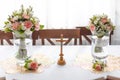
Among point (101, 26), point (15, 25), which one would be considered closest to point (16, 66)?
point (15, 25)

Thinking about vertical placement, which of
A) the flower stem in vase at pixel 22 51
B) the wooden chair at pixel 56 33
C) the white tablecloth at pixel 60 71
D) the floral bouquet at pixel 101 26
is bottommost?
the white tablecloth at pixel 60 71

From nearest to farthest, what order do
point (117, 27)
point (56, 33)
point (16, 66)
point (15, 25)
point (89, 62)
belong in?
point (15, 25) < point (16, 66) < point (89, 62) < point (56, 33) < point (117, 27)

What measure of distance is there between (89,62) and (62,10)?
1.28m

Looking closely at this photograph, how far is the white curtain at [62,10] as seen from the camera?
315 centimetres

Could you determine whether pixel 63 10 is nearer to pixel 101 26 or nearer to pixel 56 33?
pixel 56 33

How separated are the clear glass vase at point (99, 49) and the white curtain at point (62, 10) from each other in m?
1.26

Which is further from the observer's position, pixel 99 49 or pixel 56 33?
pixel 56 33

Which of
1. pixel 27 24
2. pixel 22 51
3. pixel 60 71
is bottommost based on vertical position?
pixel 60 71

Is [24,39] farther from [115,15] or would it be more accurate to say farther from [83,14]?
[115,15]

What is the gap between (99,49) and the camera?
199 centimetres

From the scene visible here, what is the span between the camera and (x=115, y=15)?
3.27 m

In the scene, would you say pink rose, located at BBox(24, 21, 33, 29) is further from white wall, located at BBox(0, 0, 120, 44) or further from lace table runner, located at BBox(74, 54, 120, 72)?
white wall, located at BBox(0, 0, 120, 44)

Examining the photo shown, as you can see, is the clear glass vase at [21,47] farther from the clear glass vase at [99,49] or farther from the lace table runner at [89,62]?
the clear glass vase at [99,49]

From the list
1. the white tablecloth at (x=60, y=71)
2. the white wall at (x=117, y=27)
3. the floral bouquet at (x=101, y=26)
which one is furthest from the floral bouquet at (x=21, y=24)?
the white wall at (x=117, y=27)
